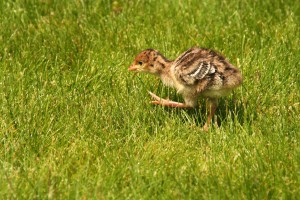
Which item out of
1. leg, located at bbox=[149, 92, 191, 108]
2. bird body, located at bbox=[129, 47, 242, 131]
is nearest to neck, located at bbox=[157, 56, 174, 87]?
bird body, located at bbox=[129, 47, 242, 131]

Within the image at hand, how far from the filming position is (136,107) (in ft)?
19.6

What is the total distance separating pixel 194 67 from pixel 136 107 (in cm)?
60

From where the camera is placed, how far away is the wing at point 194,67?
19.1 feet

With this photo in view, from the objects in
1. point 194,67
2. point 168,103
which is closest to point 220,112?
point 168,103

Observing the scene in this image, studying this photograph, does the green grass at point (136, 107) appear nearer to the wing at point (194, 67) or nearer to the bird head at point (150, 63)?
the bird head at point (150, 63)

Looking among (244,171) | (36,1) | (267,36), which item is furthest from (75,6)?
(244,171)

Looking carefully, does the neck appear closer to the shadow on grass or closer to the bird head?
the bird head

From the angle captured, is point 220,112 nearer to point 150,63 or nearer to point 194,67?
point 194,67

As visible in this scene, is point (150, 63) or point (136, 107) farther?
point (150, 63)

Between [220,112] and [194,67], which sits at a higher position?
[194,67]

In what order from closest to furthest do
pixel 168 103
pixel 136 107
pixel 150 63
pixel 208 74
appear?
1. pixel 208 74
2. pixel 136 107
3. pixel 168 103
4. pixel 150 63

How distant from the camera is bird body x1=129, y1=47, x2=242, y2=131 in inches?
228

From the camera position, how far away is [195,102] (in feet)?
19.9

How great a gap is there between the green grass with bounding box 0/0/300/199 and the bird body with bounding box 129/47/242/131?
191 millimetres
